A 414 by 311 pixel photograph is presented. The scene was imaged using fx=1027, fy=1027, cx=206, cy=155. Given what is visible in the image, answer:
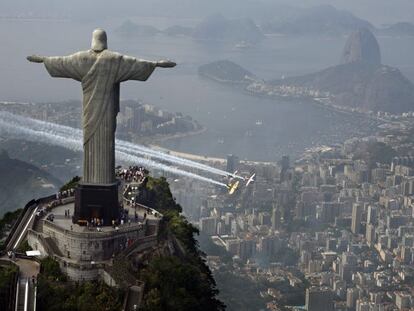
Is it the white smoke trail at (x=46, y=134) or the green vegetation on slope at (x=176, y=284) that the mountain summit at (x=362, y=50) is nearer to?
the white smoke trail at (x=46, y=134)

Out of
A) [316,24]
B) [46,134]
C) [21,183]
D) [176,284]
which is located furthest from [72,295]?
[316,24]

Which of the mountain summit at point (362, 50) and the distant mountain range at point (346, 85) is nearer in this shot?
the distant mountain range at point (346, 85)

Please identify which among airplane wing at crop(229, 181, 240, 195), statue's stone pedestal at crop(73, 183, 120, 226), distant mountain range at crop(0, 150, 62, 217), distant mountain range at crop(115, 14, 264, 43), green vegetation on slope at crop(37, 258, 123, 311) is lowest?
airplane wing at crop(229, 181, 240, 195)

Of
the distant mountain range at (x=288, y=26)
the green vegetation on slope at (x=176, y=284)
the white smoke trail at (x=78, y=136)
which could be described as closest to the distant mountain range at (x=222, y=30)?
the distant mountain range at (x=288, y=26)

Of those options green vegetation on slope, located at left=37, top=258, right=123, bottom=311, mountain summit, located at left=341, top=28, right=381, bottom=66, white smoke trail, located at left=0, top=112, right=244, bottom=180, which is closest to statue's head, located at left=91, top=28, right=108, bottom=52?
green vegetation on slope, located at left=37, top=258, right=123, bottom=311

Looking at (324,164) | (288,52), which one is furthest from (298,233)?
(288,52)

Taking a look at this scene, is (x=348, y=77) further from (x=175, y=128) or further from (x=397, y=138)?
(x=175, y=128)

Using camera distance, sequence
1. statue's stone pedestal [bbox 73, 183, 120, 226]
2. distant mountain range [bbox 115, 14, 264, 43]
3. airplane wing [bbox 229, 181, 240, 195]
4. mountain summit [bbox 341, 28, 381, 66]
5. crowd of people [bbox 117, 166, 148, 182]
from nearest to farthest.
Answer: statue's stone pedestal [bbox 73, 183, 120, 226] → crowd of people [bbox 117, 166, 148, 182] → airplane wing [bbox 229, 181, 240, 195] → mountain summit [bbox 341, 28, 381, 66] → distant mountain range [bbox 115, 14, 264, 43]

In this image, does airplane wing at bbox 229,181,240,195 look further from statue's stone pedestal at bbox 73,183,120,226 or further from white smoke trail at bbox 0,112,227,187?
statue's stone pedestal at bbox 73,183,120,226
